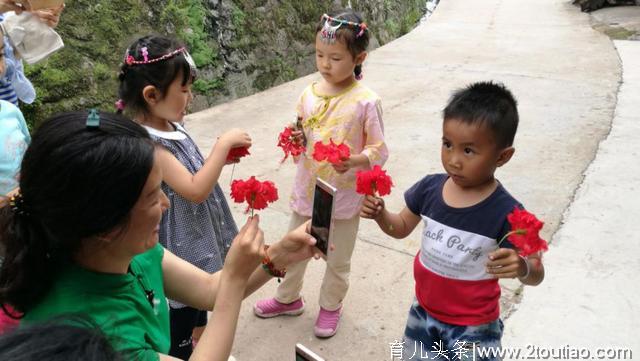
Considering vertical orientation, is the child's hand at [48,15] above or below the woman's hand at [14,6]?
below

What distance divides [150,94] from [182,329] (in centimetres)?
99

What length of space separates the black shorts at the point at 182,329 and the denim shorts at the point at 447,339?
3.00ft

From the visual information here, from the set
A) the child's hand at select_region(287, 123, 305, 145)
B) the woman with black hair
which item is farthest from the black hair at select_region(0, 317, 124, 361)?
the child's hand at select_region(287, 123, 305, 145)

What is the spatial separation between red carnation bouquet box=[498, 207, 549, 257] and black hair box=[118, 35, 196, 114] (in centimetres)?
136

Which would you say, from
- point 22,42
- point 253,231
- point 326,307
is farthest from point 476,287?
point 22,42

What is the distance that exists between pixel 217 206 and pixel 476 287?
1133 millimetres

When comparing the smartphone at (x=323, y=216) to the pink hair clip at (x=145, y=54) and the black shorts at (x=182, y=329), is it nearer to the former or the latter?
the black shorts at (x=182, y=329)

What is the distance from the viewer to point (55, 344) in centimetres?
83

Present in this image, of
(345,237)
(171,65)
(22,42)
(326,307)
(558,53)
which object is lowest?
(558,53)

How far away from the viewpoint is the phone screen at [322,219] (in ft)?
5.74

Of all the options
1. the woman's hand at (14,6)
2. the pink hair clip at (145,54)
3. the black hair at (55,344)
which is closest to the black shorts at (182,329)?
the pink hair clip at (145,54)

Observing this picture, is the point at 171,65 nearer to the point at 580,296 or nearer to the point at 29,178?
the point at 29,178

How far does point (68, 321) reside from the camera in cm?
91

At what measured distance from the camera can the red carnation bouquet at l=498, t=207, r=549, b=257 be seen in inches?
67.6
